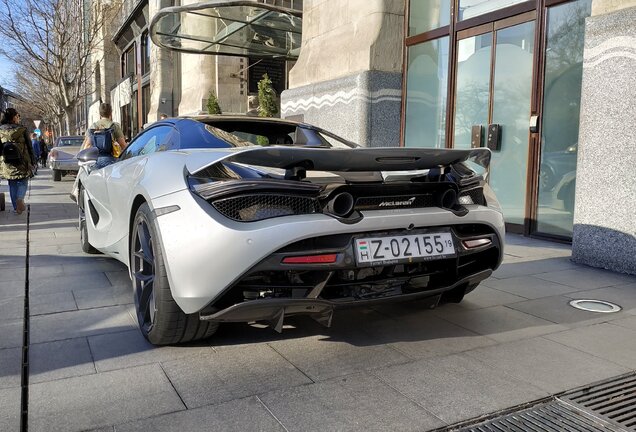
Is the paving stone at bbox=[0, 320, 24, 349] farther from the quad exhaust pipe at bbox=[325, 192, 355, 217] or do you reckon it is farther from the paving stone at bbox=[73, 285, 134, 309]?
the quad exhaust pipe at bbox=[325, 192, 355, 217]

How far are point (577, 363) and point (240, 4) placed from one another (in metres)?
11.5

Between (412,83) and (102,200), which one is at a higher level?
(412,83)

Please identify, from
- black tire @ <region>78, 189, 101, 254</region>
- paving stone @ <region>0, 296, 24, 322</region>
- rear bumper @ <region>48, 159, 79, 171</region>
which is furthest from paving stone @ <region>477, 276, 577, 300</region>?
rear bumper @ <region>48, 159, 79, 171</region>

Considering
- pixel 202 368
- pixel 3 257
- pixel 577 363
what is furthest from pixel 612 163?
pixel 3 257

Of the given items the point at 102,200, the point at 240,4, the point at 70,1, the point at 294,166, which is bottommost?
the point at 102,200

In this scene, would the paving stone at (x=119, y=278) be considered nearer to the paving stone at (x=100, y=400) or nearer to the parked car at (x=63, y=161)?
the paving stone at (x=100, y=400)

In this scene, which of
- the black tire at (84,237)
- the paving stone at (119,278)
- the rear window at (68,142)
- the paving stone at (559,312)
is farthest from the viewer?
the rear window at (68,142)

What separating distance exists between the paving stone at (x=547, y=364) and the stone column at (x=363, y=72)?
642 centimetres

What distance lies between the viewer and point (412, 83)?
30.9 ft

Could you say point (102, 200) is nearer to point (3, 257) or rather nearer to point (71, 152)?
point (3, 257)

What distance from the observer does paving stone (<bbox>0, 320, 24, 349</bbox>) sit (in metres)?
3.15

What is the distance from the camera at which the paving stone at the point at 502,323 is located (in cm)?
343

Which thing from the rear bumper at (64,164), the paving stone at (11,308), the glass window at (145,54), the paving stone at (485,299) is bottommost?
the paving stone at (11,308)

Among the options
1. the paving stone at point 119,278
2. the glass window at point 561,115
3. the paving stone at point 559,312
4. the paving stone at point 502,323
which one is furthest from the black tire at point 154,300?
the glass window at point 561,115
